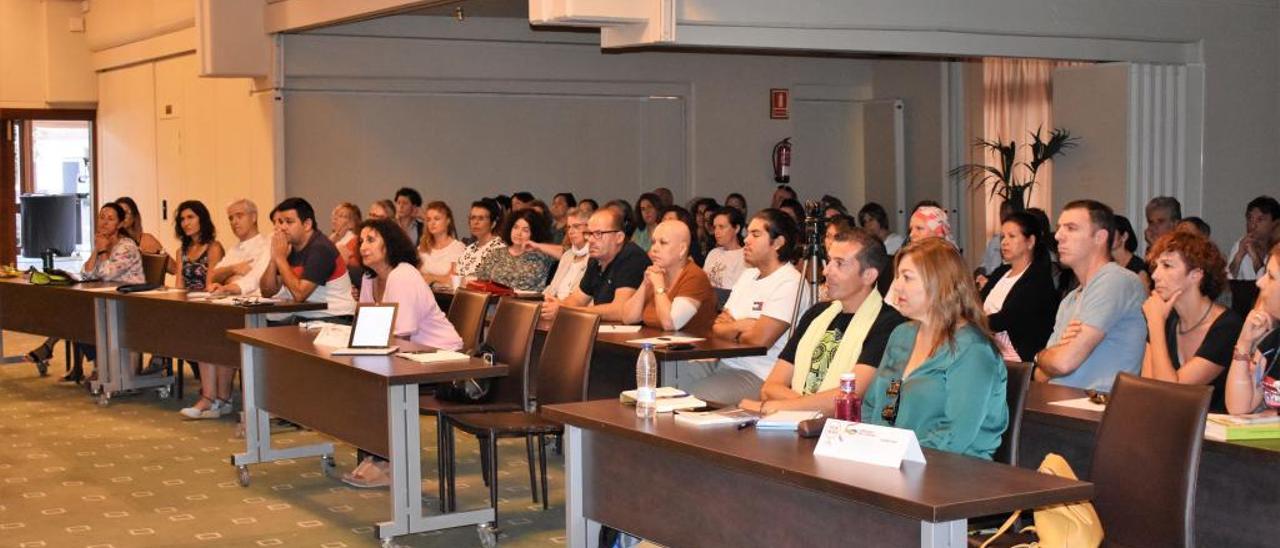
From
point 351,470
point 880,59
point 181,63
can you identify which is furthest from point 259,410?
point 880,59

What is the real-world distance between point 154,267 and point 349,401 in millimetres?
4506

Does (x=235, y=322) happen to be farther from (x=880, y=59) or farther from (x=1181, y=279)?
(x=880, y=59)

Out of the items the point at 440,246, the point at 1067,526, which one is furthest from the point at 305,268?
the point at 1067,526

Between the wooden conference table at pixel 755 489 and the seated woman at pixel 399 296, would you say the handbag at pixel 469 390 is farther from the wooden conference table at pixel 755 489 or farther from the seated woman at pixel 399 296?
the wooden conference table at pixel 755 489

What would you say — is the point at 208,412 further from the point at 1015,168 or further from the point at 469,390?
the point at 1015,168

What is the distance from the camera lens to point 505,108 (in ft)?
44.0

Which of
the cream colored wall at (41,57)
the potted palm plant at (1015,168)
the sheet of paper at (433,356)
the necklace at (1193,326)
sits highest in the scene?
the cream colored wall at (41,57)

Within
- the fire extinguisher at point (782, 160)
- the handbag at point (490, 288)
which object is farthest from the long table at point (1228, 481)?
the fire extinguisher at point (782, 160)

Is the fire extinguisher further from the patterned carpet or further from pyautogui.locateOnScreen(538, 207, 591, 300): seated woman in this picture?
the patterned carpet

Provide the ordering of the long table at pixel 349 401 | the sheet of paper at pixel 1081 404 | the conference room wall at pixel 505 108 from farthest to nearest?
the conference room wall at pixel 505 108, the long table at pixel 349 401, the sheet of paper at pixel 1081 404

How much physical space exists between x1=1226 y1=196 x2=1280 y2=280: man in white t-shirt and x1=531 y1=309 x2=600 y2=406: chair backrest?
454 cm

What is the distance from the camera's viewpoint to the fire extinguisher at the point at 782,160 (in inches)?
556

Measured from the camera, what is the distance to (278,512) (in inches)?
247

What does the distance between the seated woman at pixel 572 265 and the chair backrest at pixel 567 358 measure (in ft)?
6.18
